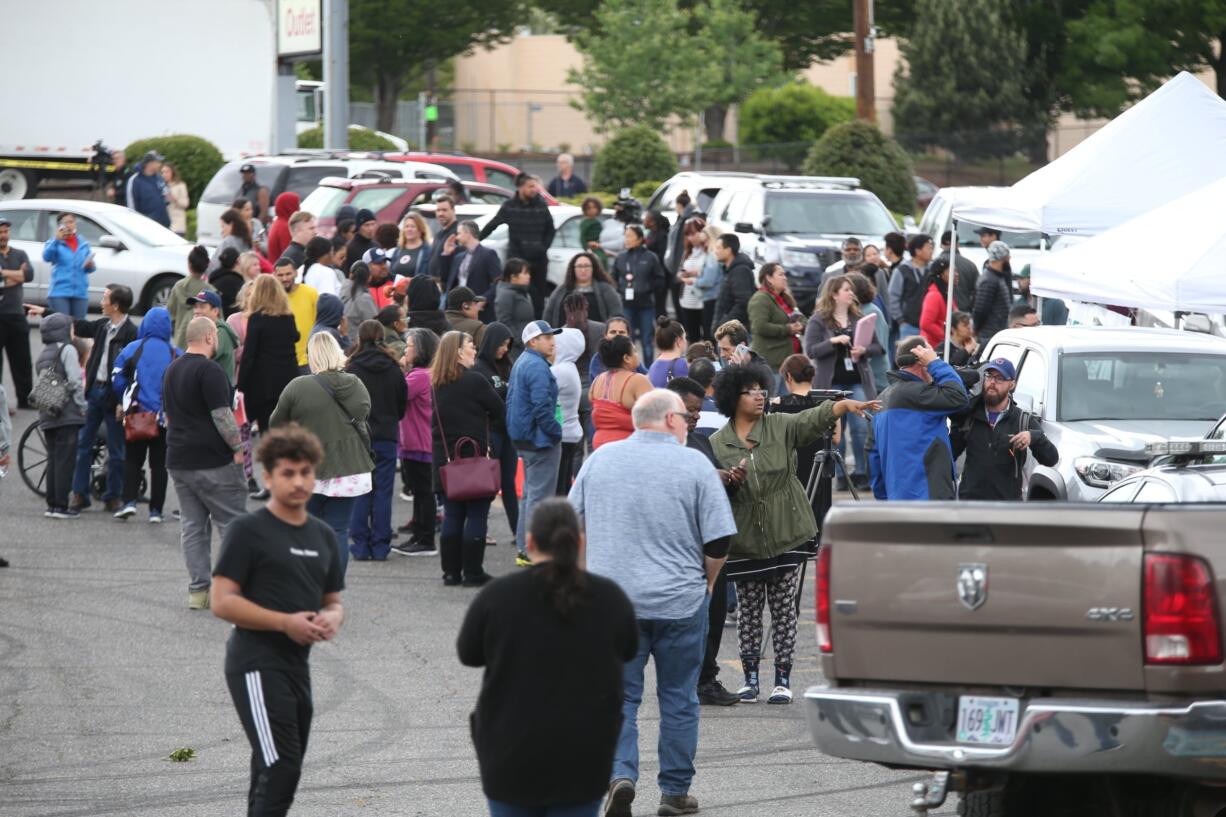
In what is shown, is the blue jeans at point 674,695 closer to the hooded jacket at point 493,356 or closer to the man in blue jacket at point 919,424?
the man in blue jacket at point 919,424

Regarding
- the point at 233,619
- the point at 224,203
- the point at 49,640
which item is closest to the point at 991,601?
the point at 233,619

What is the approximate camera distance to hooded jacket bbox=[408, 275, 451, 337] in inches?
628

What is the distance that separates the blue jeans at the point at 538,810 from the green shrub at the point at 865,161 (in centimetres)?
2966

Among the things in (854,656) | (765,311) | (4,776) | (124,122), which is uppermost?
(124,122)

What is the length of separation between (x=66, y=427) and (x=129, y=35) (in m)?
23.8

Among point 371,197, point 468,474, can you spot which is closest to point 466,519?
point 468,474

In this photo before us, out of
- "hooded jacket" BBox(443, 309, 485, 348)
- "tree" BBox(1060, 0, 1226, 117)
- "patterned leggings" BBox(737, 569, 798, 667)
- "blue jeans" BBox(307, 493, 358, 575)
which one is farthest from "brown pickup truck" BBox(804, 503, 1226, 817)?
"tree" BBox(1060, 0, 1226, 117)

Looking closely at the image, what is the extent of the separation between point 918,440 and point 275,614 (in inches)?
248

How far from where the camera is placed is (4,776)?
891 centimetres

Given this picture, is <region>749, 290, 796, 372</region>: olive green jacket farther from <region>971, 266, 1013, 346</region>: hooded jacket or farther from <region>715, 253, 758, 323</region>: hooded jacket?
<region>971, 266, 1013, 346</region>: hooded jacket

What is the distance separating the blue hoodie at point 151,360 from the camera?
1459 centimetres

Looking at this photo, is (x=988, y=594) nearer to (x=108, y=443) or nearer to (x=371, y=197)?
(x=108, y=443)

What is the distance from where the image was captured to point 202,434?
12234 mm

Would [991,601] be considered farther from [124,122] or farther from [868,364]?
[124,122]
